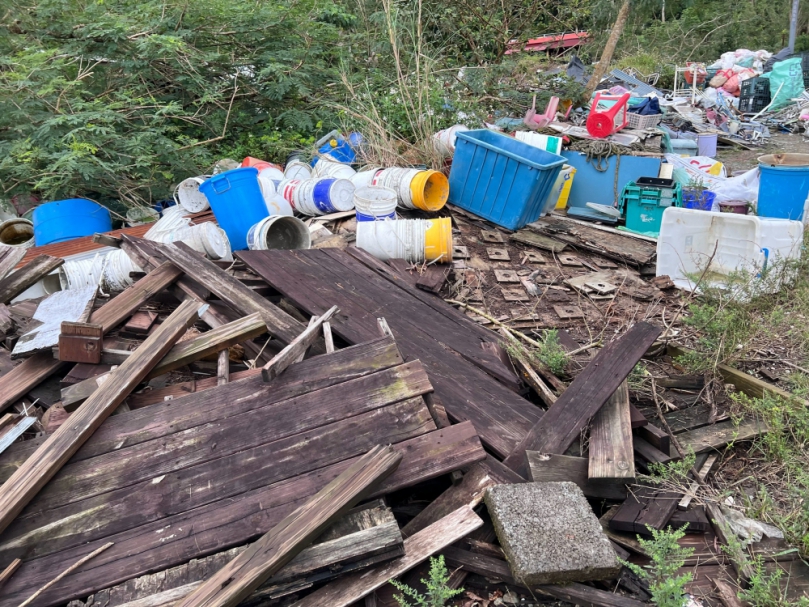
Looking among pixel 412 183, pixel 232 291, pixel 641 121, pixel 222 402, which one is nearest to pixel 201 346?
pixel 222 402

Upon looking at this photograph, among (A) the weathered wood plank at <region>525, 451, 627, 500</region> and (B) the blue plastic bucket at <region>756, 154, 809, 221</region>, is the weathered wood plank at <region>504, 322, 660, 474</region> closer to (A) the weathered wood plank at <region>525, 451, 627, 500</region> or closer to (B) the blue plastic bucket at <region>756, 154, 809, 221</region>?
(A) the weathered wood plank at <region>525, 451, 627, 500</region>

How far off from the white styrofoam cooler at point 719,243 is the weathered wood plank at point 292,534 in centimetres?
357

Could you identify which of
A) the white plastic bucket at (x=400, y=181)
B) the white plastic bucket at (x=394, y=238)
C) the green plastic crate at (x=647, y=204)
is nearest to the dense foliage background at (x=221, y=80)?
the white plastic bucket at (x=400, y=181)

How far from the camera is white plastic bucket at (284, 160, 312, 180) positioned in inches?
269

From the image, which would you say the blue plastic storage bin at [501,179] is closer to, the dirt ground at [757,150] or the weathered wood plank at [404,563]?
the weathered wood plank at [404,563]

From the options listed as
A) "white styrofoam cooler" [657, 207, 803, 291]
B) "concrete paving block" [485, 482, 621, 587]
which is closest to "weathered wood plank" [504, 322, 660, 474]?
"concrete paving block" [485, 482, 621, 587]

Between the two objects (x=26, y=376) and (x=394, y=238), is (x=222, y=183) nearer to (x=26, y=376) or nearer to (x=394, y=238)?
(x=394, y=238)

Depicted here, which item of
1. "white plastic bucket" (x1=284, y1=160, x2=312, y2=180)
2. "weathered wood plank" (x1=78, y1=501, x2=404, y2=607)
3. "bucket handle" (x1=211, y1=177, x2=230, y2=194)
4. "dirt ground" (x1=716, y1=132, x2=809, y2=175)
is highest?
"bucket handle" (x1=211, y1=177, x2=230, y2=194)

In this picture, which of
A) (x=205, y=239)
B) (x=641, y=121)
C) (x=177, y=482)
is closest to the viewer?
(x=177, y=482)

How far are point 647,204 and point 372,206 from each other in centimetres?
322

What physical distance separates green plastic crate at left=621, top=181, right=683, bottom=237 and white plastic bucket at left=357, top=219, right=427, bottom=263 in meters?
2.77

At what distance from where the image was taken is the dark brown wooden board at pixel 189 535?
2180 mm

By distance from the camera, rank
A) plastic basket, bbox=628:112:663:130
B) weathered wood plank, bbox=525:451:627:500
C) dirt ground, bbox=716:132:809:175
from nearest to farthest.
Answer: weathered wood plank, bbox=525:451:627:500, plastic basket, bbox=628:112:663:130, dirt ground, bbox=716:132:809:175

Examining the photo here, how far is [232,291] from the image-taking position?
12.1ft
